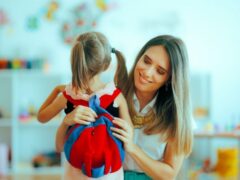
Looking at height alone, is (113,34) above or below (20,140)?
above

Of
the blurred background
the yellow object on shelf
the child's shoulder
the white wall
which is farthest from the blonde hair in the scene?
the white wall

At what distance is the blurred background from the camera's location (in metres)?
4.09

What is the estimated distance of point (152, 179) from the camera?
1.22 meters

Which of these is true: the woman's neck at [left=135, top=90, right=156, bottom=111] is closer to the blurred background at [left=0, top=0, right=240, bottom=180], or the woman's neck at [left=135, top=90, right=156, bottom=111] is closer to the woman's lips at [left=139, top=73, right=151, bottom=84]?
the woman's lips at [left=139, top=73, right=151, bottom=84]

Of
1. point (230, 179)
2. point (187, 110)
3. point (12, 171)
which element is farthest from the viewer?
point (12, 171)

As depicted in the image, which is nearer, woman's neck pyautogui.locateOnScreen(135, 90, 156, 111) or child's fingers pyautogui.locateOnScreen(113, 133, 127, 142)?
child's fingers pyautogui.locateOnScreen(113, 133, 127, 142)

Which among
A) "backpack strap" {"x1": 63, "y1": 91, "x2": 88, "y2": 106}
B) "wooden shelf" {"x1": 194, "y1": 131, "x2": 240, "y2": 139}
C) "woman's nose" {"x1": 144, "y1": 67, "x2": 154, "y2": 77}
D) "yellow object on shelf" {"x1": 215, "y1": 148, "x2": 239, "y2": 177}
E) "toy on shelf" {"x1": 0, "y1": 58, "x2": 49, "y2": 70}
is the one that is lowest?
"yellow object on shelf" {"x1": 215, "y1": 148, "x2": 239, "y2": 177}

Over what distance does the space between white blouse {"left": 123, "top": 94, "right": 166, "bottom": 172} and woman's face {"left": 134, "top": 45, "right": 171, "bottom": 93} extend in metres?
0.08

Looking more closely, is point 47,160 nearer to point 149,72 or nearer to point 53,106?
point 53,106

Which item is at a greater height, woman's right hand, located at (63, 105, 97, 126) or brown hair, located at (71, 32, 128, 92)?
brown hair, located at (71, 32, 128, 92)

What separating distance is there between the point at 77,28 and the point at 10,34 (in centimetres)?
68

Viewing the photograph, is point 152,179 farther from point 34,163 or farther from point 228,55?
point 228,55

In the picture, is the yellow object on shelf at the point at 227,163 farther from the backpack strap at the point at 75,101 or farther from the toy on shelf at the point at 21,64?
the backpack strap at the point at 75,101

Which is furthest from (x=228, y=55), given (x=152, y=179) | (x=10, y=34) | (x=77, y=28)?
(x=152, y=179)
